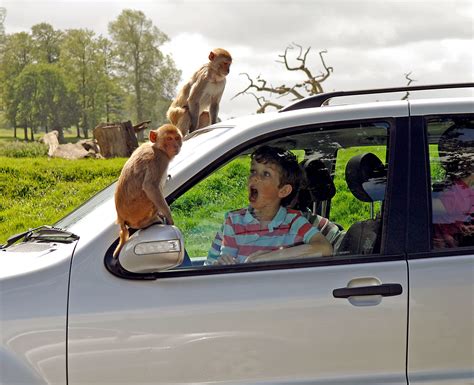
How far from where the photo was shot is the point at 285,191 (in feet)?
11.4

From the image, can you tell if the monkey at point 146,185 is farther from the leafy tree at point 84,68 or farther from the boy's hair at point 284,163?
the leafy tree at point 84,68

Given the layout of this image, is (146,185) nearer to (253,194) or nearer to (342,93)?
(253,194)

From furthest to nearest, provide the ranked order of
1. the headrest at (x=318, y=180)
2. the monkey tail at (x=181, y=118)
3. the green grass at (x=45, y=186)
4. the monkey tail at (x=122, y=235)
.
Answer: the green grass at (x=45, y=186) < the monkey tail at (x=181, y=118) < the headrest at (x=318, y=180) < the monkey tail at (x=122, y=235)

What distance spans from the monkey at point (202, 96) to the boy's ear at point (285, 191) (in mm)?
3590

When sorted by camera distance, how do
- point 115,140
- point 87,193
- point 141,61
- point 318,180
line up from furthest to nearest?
point 141,61, point 115,140, point 87,193, point 318,180

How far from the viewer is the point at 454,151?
324cm

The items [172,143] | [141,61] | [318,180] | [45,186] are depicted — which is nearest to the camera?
[172,143]

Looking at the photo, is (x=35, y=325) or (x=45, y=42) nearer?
(x=35, y=325)

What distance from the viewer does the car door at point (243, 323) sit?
110 inches

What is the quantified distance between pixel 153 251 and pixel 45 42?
36343mm

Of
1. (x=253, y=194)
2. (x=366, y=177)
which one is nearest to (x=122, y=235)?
(x=253, y=194)

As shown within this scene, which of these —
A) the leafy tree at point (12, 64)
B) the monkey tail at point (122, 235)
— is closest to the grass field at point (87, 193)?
the monkey tail at point (122, 235)

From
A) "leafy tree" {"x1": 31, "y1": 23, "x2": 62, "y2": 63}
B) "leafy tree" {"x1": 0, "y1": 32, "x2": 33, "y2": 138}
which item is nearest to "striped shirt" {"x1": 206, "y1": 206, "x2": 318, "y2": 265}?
"leafy tree" {"x1": 0, "y1": 32, "x2": 33, "y2": 138}

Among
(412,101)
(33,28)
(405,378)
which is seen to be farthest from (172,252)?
(33,28)
